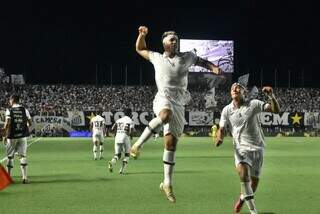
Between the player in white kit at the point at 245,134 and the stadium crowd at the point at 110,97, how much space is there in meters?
50.7

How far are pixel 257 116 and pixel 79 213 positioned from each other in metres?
4.10

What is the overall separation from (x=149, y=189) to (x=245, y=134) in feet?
17.6

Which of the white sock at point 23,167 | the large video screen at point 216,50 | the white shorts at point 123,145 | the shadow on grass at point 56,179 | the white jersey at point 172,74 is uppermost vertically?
the large video screen at point 216,50

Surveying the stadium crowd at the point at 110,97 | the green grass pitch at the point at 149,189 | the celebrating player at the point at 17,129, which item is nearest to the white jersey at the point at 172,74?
the green grass pitch at the point at 149,189

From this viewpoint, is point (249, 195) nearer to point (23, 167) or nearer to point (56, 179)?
point (23, 167)

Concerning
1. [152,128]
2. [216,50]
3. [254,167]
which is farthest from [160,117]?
[216,50]

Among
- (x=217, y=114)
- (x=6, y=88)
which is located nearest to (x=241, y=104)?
(x=217, y=114)

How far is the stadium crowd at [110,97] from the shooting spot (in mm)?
64125

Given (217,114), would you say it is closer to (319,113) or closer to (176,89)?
(319,113)

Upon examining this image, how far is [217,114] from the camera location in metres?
60.9

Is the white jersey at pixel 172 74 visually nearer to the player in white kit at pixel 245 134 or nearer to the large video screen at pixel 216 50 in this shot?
the player in white kit at pixel 245 134

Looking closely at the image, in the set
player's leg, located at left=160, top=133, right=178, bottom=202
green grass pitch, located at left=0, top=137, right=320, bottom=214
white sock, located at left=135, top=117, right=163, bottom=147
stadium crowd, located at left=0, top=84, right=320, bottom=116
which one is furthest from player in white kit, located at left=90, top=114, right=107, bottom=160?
stadium crowd, located at left=0, top=84, right=320, bottom=116

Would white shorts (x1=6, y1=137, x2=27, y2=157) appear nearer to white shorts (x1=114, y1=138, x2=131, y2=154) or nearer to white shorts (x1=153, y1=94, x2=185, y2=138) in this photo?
white shorts (x1=114, y1=138, x2=131, y2=154)

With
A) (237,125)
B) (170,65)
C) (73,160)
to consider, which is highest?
(170,65)
